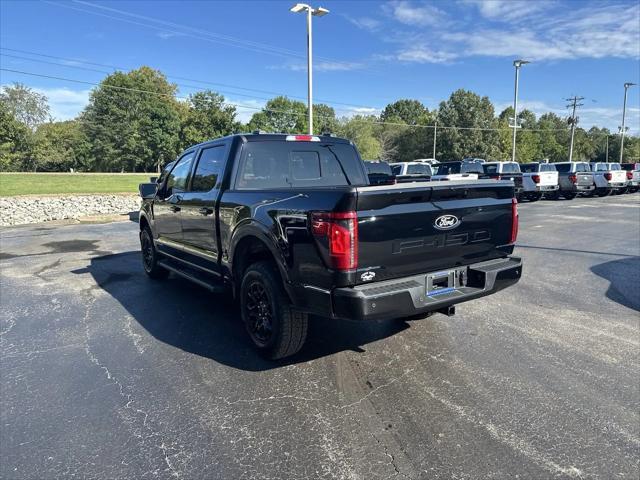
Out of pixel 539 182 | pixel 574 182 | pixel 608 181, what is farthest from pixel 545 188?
pixel 608 181

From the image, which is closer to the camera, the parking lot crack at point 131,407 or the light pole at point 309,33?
the parking lot crack at point 131,407

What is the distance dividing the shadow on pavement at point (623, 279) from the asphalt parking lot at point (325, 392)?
0.06 metres

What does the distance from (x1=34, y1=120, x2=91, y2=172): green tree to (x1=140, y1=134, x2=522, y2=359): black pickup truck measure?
2793 inches

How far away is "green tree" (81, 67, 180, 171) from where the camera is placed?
69.1 m

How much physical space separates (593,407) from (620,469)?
706 mm

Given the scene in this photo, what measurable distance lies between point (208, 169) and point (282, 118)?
90.2 meters

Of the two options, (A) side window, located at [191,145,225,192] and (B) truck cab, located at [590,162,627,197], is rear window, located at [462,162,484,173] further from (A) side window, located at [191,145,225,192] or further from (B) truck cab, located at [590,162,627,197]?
(A) side window, located at [191,145,225,192]

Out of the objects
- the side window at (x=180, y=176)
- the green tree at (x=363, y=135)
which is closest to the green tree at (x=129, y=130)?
the green tree at (x=363, y=135)

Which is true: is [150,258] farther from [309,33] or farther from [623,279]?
[309,33]

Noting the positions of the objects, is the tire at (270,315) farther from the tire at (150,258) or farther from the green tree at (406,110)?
the green tree at (406,110)

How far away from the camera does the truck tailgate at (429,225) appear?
10.3 ft

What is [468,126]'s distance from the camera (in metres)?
71.8

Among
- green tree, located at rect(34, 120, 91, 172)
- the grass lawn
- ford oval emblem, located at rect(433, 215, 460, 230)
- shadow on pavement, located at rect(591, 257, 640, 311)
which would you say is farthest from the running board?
green tree, located at rect(34, 120, 91, 172)

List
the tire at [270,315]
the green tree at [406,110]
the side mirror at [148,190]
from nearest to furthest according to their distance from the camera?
the tire at [270,315], the side mirror at [148,190], the green tree at [406,110]
